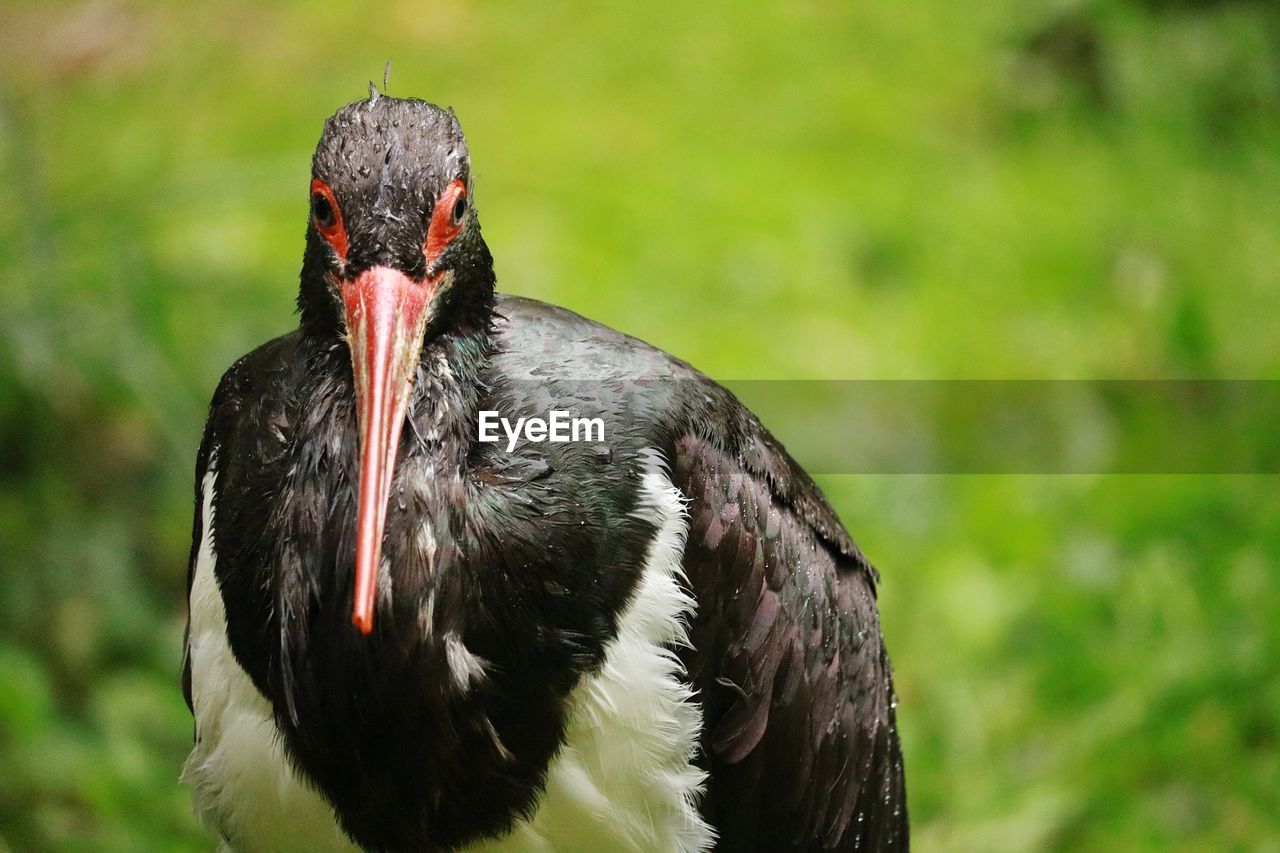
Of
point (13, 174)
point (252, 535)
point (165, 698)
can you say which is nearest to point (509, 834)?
point (252, 535)

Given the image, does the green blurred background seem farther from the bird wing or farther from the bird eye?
the bird eye

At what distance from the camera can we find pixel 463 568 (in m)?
2.24

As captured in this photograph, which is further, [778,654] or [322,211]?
[778,654]

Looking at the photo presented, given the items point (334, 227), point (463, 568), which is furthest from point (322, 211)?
point (463, 568)

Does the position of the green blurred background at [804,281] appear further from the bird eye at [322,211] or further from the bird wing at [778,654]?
the bird eye at [322,211]

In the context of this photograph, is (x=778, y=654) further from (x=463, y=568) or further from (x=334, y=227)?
(x=334, y=227)

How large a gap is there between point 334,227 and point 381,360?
0.24 m

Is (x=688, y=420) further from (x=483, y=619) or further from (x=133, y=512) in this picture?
(x=133, y=512)

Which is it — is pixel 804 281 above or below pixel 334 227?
above

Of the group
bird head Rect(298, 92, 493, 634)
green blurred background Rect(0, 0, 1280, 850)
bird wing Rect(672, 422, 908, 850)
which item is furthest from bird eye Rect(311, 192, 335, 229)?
green blurred background Rect(0, 0, 1280, 850)

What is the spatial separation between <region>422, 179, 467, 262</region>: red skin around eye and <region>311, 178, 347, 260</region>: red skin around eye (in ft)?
0.40

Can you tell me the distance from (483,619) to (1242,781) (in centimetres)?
291

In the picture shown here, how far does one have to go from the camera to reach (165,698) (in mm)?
3986

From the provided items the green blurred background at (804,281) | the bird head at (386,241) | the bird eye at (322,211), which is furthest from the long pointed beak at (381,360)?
the green blurred background at (804,281)
